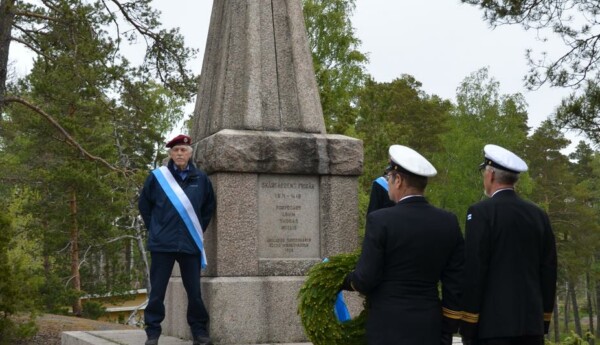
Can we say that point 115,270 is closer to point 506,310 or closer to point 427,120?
point 427,120

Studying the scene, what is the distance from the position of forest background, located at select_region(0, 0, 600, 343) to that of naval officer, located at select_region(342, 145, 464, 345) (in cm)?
542

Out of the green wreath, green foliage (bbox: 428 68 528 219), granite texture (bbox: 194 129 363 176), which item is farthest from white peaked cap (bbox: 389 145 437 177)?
green foliage (bbox: 428 68 528 219)

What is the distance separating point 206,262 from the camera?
752 cm

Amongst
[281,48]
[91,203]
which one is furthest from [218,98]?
[91,203]

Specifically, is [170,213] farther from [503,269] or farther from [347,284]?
Result: [503,269]

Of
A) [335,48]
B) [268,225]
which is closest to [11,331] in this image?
[268,225]

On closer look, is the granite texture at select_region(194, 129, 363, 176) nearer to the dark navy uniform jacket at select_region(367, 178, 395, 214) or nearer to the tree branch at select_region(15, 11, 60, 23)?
the dark navy uniform jacket at select_region(367, 178, 395, 214)

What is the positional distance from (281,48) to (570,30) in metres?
7.85

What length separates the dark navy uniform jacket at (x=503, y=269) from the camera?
462cm

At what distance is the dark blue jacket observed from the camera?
7023 mm

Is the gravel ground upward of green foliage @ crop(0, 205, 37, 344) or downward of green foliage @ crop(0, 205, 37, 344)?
downward

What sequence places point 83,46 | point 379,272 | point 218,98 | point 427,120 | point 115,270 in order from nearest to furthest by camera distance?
point 379,272
point 218,98
point 83,46
point 115,270
point 427,120

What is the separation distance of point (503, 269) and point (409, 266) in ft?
2.16

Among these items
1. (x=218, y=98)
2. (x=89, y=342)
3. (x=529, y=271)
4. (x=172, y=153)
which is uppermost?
(x=218, y=98)
